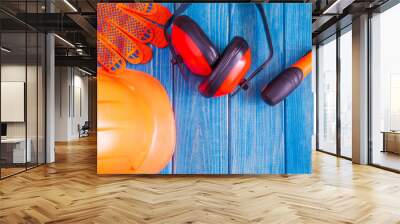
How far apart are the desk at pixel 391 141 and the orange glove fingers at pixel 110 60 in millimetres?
5369

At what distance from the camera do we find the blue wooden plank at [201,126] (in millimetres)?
5258

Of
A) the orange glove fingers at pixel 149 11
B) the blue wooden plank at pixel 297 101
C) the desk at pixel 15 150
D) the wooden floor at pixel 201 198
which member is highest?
the orange glove fingers at pixel 149 11

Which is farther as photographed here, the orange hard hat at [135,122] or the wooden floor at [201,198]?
the orange hard hat at [135,122]

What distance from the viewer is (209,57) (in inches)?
177

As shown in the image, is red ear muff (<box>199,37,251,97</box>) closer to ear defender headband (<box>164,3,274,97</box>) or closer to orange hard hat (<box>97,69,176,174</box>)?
ear defender headband (<box>164,3,274,97</box>)

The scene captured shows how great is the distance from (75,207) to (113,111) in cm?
190

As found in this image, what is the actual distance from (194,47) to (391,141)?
486 centimetres

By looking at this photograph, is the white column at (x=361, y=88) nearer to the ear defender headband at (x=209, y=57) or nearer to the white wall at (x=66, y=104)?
the ear defender headband at (x=209, y=57)

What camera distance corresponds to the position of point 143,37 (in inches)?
207

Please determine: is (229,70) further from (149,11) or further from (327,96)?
A: (327,96)

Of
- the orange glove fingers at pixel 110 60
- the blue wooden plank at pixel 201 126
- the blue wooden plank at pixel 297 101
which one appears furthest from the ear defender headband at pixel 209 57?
the orange glove fingers at pixel 110 60

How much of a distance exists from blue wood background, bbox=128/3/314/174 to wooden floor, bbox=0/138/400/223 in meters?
0.29

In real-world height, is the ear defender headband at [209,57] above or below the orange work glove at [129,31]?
below

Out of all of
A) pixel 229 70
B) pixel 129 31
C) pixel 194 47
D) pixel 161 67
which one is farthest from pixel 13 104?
pixel 229 70
